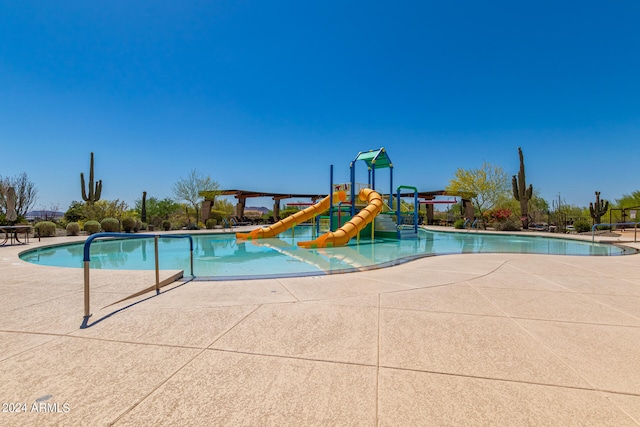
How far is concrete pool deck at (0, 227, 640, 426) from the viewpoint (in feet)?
4.97

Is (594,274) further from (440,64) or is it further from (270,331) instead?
(440,64)

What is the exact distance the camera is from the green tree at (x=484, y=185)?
2702 cm

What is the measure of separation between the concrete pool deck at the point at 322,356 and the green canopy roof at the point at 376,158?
39.3ft

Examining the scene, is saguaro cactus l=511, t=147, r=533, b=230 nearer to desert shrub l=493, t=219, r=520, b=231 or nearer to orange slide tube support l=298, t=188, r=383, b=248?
desert shrub l=493, t=219, r=520, b=231

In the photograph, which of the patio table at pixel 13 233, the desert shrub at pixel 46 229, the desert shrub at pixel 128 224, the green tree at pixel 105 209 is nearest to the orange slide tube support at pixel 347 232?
the patio table at pixel 13 233

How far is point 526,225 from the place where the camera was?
20.0 metres

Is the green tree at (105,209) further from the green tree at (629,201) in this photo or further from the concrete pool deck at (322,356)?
the green tree at (629,201)

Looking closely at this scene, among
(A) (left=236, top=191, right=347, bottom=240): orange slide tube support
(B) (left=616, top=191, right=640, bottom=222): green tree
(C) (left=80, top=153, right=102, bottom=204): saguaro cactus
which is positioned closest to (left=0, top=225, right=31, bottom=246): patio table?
(C) (left=80, top=153, right=102, bottom=204): saguaro cactus

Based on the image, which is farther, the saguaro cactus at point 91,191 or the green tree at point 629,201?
the green tree at point 629,201

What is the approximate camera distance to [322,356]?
7.02 feet

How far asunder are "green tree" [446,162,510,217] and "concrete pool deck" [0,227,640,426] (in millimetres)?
25250

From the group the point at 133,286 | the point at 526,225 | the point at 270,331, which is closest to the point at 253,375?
Result: the point at 270,331

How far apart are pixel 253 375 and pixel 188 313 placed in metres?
1.56

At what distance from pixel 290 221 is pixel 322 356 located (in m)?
13.6
